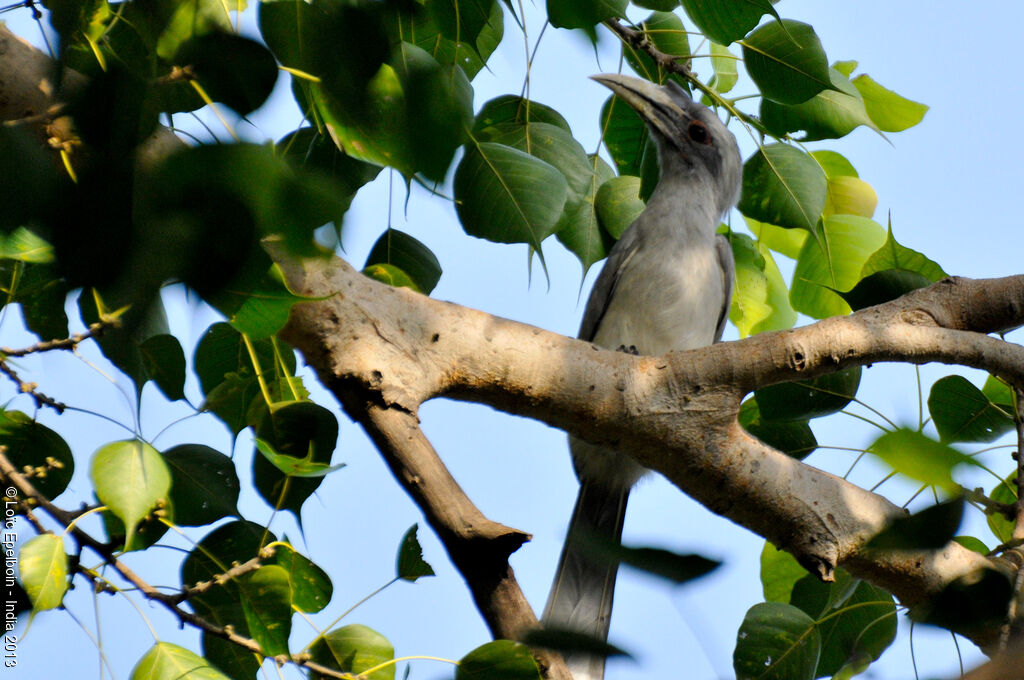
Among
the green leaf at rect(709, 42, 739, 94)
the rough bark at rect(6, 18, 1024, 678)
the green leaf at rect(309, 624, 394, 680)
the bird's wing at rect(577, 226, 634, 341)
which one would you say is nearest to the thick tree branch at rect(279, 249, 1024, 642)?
the rough bark at rect(6, 18, 1024, 678)

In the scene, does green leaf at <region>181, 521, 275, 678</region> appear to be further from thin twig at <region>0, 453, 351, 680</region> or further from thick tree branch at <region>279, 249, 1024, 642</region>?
thick tree branch at <region>279, 249, 1024, 642</region>

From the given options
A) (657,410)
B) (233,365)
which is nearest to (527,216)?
(657,410)

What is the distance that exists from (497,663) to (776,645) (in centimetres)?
111

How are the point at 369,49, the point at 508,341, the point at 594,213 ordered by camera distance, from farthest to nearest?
1. the point at 594,213
2. the point at 508,341
3. the point at 369,49

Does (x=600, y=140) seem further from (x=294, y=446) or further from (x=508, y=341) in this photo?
(x=294, y=446)

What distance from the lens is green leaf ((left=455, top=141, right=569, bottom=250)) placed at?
1759 millimetres

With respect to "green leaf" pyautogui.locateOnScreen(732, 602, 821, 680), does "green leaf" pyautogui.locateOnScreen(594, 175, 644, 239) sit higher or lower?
higher

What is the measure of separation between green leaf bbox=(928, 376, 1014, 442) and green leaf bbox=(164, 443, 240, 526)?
1.78 m

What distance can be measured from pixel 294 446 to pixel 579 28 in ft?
4.19

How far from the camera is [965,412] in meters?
2.29

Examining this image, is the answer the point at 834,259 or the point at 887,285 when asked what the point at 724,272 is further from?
the point at 887,285

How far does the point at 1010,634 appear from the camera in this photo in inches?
28.3

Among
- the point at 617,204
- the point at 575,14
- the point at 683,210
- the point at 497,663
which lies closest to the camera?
the point at 575,14

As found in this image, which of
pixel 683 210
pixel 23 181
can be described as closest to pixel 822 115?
pixel 683 210
